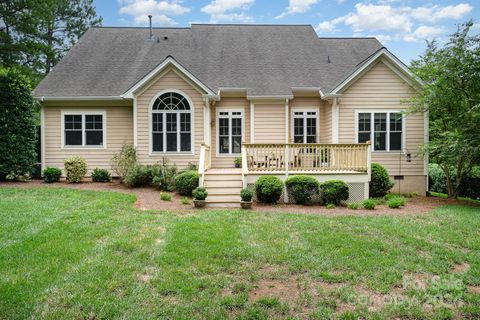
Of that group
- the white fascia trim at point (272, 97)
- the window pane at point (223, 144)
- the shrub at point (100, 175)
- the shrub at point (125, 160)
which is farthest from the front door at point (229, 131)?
the shrub at point (100, 175)

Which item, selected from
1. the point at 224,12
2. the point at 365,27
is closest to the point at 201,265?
the point at 224,12

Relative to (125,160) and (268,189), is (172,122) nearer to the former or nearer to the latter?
(125,160)

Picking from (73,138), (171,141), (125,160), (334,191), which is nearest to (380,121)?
(334,191)

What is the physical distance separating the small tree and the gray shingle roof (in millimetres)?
953

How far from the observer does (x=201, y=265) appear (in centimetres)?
506

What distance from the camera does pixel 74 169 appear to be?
1374 cm

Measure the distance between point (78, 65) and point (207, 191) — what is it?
1002 centimetres

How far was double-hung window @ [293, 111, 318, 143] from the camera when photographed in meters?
15.0

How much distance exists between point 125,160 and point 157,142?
4.89ft

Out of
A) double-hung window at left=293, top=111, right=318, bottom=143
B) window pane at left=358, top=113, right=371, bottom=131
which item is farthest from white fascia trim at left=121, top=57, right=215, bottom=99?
window pane at left=358, top=113, right=371, bottom=131

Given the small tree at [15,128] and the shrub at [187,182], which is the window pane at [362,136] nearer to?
the shrub at [187,182]

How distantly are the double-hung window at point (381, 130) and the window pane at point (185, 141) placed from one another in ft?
22.5

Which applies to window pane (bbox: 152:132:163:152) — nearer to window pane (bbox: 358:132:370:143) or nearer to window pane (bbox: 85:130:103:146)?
window pane (bbox: 85:130:103:146)

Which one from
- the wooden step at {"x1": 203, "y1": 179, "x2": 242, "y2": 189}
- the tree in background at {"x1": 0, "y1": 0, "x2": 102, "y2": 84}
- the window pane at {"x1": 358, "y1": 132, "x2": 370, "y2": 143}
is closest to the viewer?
the wooden step at {"x1": 203, "y1": 179, "x2": 242, "y2": 189}
